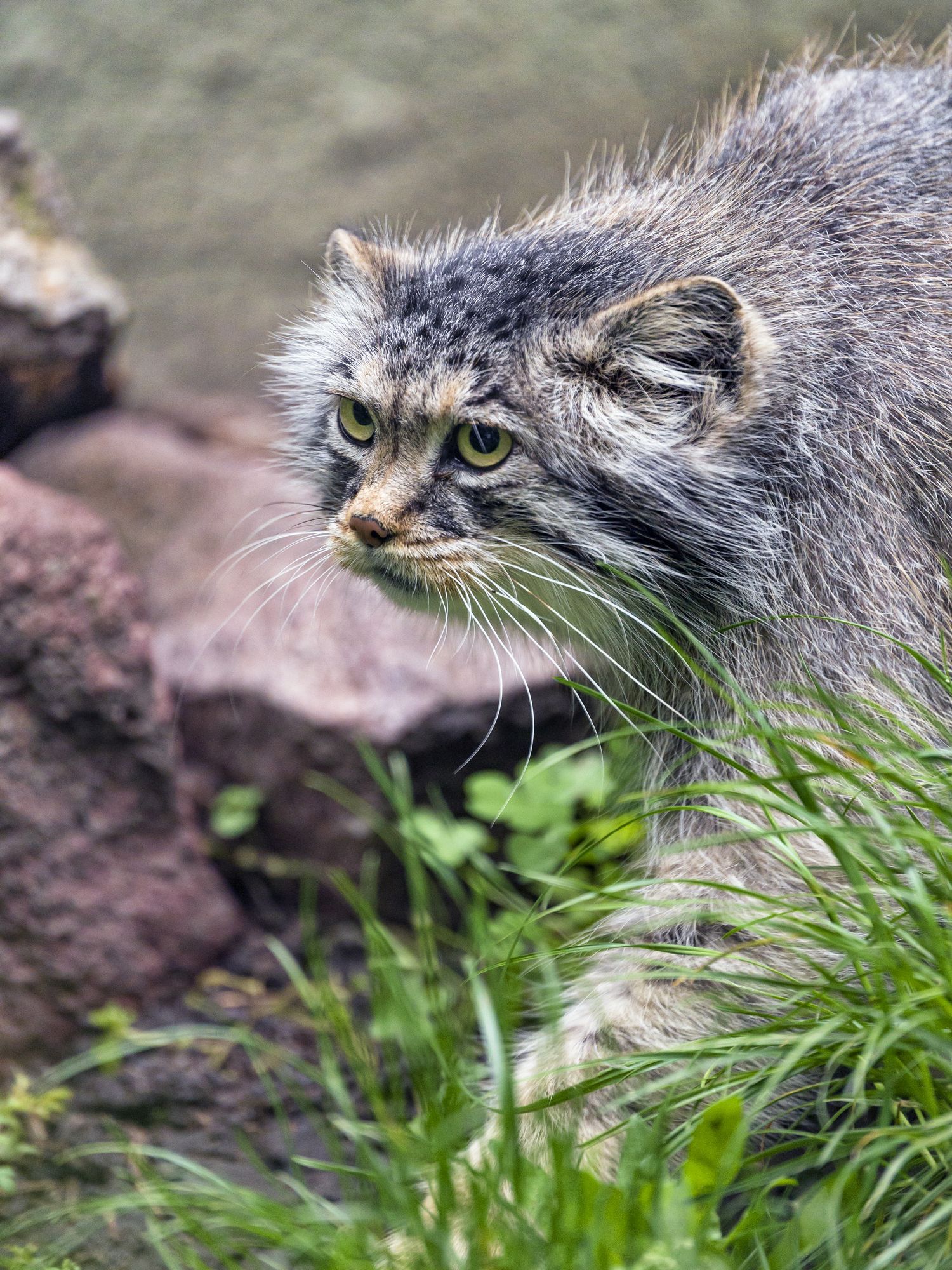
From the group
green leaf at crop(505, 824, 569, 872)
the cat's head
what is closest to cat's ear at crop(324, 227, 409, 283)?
the cat's head

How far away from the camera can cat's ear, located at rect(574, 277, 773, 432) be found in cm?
235

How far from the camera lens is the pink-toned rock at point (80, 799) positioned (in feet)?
10.8

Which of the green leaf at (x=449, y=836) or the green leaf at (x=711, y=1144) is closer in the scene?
the green leaf at (x=711, y=1144)

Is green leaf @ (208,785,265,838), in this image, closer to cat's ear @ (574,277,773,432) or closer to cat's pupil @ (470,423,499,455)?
cat's pupil @ (470,423,499,455)

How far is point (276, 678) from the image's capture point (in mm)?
3801

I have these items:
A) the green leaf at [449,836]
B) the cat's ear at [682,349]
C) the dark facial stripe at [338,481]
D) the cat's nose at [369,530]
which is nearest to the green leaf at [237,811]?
the green leaf at [449,836]

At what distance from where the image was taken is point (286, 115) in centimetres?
545

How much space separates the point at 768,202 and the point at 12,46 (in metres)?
4.17

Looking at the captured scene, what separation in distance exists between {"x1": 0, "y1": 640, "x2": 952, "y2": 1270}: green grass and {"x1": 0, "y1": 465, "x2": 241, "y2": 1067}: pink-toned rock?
0.60 meters

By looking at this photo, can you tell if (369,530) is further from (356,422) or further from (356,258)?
(356,258)

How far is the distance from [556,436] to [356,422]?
22.4 inches

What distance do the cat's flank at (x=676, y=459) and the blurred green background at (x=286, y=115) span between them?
263 centimetres

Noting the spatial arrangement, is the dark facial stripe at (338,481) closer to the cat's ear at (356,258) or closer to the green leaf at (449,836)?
the cat's ear at (356,258)

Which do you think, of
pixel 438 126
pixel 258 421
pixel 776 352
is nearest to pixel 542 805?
pixel 776 352
